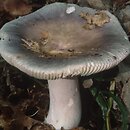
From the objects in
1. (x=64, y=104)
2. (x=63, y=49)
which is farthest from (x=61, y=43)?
(x=64, y=104)

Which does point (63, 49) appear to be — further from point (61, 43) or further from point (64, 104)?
point (64, 104)

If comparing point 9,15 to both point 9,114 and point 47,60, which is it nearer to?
point 9,114

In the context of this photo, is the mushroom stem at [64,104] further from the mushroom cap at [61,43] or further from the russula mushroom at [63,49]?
the mushroom cap at [61,43]

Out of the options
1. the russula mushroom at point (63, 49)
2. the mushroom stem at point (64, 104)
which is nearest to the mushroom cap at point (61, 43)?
the russula mushroom at point (63, 49)

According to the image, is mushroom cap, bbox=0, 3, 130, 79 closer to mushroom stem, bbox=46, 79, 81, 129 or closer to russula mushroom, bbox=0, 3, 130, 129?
russula mushroom, bbox=0, 3, 130, 129

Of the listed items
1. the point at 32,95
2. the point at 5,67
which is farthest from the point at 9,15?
the point at 32,95

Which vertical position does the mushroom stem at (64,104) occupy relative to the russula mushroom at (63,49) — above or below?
below

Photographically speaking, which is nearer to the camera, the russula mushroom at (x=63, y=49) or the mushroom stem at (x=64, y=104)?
the russula mushroom at (x=63, y=49)
